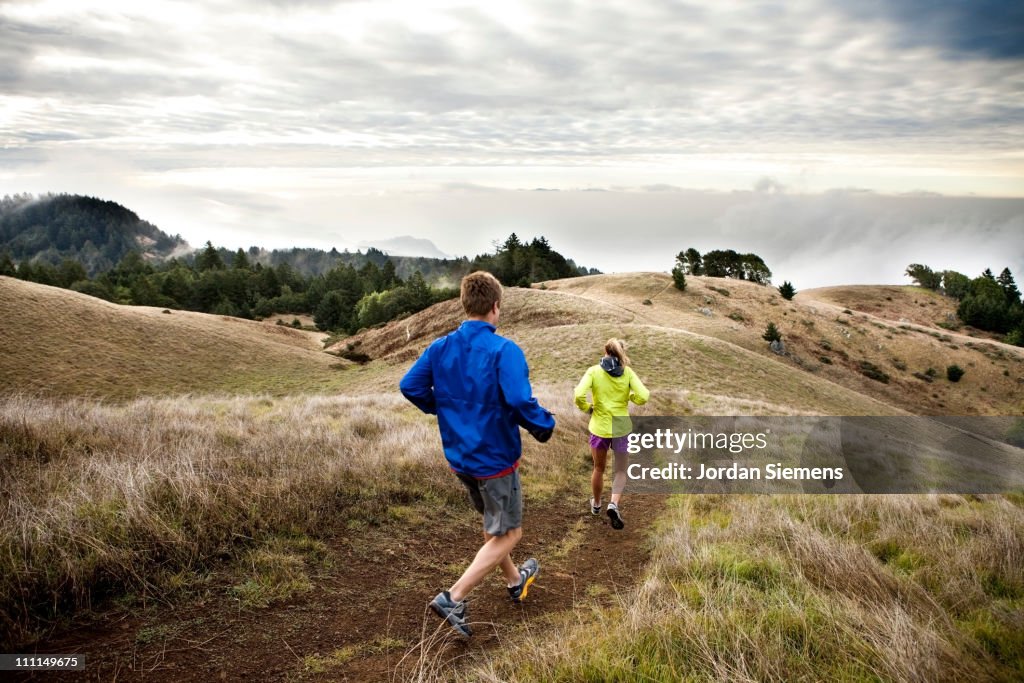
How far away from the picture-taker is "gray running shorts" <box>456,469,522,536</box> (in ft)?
14.0

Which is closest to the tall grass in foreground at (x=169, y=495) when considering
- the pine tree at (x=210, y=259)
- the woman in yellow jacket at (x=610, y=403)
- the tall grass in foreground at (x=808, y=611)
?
the woman in yellow jacket at (x=610, y=403)

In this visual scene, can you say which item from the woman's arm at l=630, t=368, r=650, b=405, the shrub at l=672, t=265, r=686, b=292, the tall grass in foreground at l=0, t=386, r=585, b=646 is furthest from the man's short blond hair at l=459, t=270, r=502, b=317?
the shrub at l=672, t=265, r=686, b=292

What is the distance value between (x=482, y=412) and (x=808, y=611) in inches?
108

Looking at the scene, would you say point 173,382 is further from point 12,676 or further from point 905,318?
point 905,318

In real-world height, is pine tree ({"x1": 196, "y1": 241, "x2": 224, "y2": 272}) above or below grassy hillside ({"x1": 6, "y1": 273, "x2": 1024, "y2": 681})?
above

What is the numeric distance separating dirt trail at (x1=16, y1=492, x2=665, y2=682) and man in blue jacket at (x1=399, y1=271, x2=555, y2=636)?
504 millimetres

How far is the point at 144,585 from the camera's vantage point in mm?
4332

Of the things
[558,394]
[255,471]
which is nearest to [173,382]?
[558,394]

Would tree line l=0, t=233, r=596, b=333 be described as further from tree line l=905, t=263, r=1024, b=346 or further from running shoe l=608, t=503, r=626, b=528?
tree line l=905, t=263, r=1024, b=346

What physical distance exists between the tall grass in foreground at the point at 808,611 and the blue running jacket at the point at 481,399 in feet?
4.43

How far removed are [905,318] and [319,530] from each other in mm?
110931

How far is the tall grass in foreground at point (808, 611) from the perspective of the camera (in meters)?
3.08

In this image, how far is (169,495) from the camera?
5285 mm

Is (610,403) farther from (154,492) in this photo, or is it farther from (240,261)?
(240,261)
